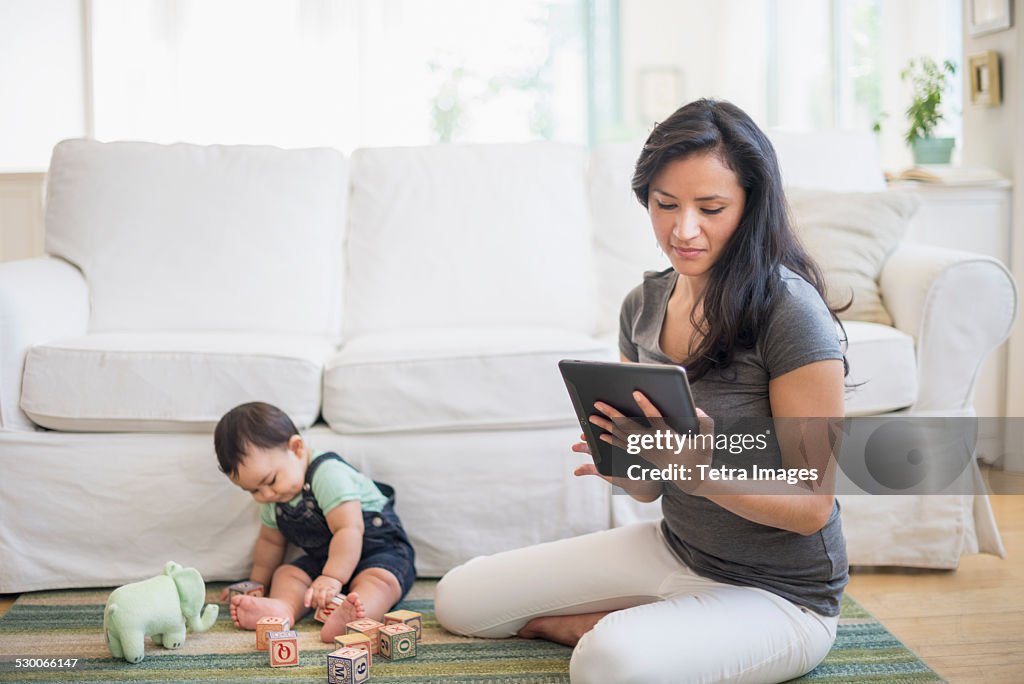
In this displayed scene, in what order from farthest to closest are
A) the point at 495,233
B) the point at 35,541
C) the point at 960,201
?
the point at 960,201
the point at 495,233
the point at 35,541

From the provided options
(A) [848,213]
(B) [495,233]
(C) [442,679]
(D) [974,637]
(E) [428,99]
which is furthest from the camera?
(E) [428,99]

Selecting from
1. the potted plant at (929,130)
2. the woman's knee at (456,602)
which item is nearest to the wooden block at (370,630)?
the woman's knee at (456,602)

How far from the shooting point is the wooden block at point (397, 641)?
1.64m

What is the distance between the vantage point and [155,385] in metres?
2.01

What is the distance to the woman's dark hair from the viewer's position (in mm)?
1317

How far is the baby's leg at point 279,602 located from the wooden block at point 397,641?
210mm

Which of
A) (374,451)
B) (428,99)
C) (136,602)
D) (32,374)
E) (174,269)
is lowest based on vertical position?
(136,602)

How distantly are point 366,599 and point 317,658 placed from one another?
157mm

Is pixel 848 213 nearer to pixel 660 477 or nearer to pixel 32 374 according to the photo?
pixel 660 477

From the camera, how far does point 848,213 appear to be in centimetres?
238

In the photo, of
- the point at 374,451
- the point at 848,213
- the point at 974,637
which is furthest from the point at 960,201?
the point at 374,451

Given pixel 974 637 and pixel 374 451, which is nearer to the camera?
pixel 974 637

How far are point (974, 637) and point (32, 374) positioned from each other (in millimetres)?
1768

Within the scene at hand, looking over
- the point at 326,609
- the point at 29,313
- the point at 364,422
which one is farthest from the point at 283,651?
the point at 29,313
